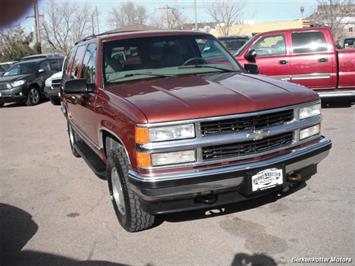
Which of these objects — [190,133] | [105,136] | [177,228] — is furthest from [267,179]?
[105,136]

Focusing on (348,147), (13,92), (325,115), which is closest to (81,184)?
(348,147)

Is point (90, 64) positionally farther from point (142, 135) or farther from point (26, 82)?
point (26, 82)

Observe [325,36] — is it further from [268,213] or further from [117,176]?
[117,176]

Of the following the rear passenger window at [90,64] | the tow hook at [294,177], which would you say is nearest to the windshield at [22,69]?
the rear passenger window at [90,64]

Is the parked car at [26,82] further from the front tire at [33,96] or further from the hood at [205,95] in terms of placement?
the hood at [205,95]

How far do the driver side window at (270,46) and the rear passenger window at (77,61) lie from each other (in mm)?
5314

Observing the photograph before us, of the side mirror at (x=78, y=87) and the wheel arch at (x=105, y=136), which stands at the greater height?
the side mirror at (x=78, y=87)

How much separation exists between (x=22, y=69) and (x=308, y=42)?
11.4m

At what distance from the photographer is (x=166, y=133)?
3.38 m

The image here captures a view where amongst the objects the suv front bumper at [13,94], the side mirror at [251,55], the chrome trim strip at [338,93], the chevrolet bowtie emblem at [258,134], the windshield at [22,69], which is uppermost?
the side mirror at [251,55]

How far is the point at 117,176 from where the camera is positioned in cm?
409

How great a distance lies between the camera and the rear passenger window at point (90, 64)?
4.92 meters

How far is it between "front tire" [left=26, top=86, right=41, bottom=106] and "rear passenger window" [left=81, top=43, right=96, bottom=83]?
37.4ft

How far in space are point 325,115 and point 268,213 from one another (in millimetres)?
5656
